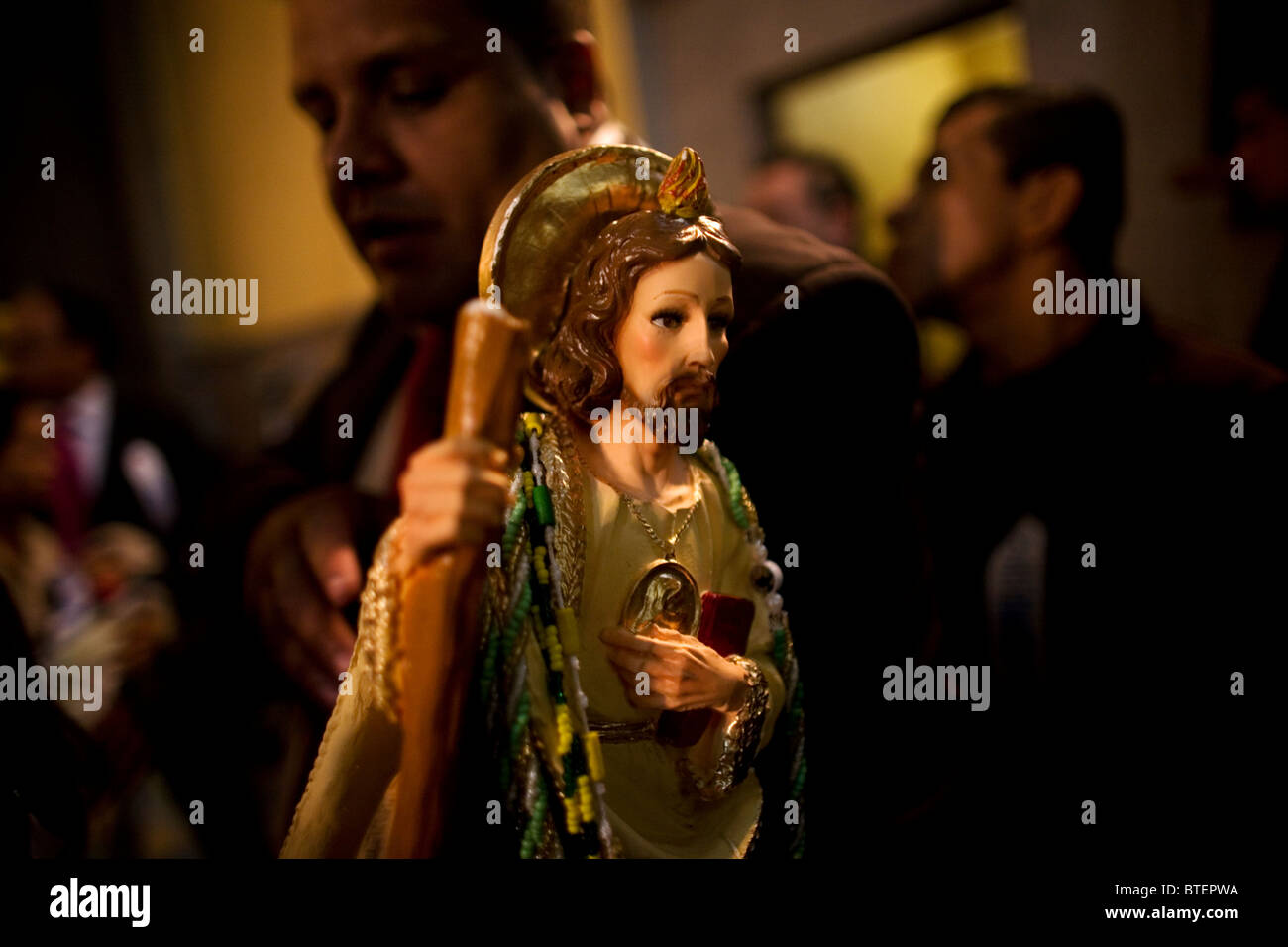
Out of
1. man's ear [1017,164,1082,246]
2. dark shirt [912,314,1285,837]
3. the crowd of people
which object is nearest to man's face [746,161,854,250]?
the crowd of people

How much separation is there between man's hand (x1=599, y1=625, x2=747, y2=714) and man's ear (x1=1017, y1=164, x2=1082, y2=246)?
109cm

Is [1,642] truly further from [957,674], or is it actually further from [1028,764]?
[1028,764]

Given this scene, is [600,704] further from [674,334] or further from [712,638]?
[674,334]

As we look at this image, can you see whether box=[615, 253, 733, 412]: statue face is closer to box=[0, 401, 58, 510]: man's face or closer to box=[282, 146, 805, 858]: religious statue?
box=[282, 146, 805, 858]: religious statue

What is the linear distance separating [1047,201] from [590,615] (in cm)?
116

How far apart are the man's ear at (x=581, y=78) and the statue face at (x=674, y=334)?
0.58 meters

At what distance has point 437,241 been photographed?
4.33 ft

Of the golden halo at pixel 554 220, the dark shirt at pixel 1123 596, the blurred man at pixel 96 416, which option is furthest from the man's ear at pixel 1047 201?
the blurred man at pixel 96 416

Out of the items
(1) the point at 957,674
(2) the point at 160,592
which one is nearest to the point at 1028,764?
(1) the point at 957,674

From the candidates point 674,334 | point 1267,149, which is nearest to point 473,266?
point 674,334

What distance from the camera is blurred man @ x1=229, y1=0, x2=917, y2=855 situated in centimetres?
122

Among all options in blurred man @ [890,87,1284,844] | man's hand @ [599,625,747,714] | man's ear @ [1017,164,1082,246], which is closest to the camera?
man's hand @ [599,625,747,714]

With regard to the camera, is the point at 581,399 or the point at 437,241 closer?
the point at 581,399

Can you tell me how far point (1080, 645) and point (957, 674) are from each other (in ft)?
1.01
